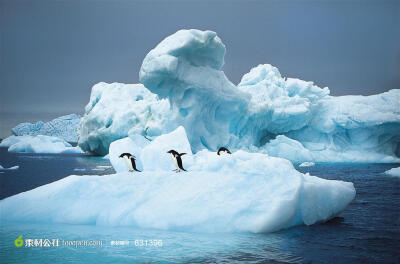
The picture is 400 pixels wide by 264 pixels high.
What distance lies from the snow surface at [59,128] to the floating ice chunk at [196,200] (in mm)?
71813

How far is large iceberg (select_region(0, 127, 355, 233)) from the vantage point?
652cm

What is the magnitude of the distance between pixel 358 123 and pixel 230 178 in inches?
805

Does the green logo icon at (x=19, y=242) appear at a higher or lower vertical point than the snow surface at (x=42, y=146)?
lower

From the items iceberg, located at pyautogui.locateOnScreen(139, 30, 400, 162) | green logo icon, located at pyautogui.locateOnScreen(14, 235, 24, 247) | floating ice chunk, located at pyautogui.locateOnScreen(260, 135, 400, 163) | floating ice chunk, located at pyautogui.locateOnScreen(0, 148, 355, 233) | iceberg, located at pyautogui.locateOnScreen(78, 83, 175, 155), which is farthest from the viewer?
floating ice chunk, located at pyautogui.locateOnScreen(260, 135, 400, 163)

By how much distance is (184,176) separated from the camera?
7.33 m

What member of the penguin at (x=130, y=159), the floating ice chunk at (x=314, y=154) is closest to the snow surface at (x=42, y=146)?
the floating ice chunk at (x=314, y=154)

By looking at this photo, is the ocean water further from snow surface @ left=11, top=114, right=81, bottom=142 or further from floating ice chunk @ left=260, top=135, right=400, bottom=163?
snow surface @ left=11, top=114, right=81, bottom=142

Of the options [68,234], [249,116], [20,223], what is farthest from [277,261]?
[249,116]

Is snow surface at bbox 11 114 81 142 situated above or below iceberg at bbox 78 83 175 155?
above

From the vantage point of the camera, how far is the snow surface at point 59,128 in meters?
75.4

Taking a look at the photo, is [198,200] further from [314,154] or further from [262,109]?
[314,154]

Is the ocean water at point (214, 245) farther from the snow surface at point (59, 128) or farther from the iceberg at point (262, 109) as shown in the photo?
the snow surface at point (59, 128)

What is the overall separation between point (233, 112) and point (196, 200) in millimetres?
16553

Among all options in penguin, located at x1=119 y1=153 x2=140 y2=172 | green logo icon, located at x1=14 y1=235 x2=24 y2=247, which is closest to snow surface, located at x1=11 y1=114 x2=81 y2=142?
penguin, located at x1=119 y1=153 x2=140 y2=172
